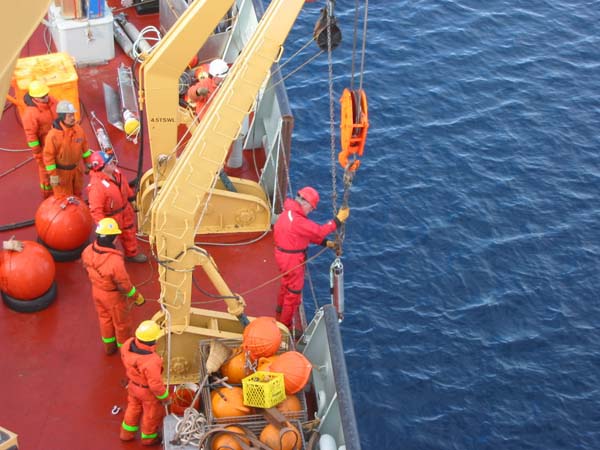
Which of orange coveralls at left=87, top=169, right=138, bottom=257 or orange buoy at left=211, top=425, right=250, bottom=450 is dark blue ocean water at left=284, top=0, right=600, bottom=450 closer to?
orange buoy at left=211, top=425, right=250, bottom=450

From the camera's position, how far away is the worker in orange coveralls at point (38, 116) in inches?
434

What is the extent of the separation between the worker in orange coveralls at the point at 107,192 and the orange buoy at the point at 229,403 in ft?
9.37

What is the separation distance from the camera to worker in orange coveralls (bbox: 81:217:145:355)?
9.22 m

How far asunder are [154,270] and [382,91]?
36.2 feet

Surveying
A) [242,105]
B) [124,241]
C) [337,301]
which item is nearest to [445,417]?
[337,301]

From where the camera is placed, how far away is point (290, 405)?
8938mm

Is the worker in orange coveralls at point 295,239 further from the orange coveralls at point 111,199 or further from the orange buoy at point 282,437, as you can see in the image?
the orange buoy at point 282,437

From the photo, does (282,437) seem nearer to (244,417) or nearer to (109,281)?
(244,417)

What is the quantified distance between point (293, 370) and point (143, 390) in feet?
5.28

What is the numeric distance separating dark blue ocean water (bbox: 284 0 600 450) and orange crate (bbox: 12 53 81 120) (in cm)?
628

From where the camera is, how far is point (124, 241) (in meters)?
11.0

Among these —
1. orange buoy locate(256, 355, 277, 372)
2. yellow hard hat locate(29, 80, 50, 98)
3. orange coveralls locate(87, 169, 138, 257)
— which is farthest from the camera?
yellow hard hat locate(29, 80, 50, 98)

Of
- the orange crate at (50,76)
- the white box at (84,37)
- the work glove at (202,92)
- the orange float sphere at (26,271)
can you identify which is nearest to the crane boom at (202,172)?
the orange float sphere at (26,271)

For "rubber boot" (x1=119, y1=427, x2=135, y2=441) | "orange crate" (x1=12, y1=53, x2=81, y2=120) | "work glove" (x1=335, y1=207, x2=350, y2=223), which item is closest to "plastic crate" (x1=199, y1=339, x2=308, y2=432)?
Answer: "rubber boot" (x1=119, y1=427, x2=135, y2=441)
